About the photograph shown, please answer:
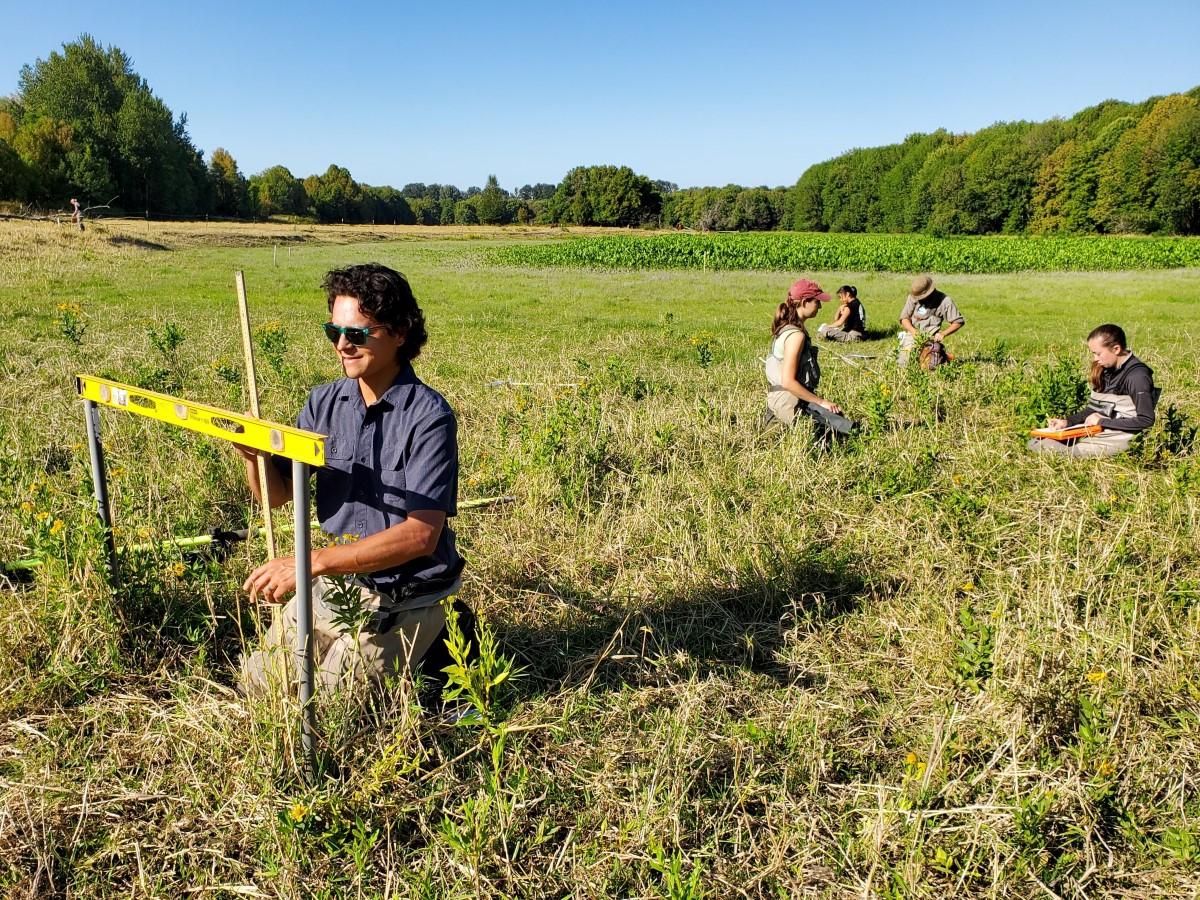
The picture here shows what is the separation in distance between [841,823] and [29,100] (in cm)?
9360

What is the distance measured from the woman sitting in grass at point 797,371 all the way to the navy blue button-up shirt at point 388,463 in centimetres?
421

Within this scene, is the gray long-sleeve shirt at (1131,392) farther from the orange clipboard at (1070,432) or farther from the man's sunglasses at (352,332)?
the man's sunglasses at (352,332)

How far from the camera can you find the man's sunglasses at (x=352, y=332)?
2672 millimetres

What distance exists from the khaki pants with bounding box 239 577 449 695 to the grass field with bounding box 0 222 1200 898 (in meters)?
A: 0.14

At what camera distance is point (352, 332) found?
2674 mm

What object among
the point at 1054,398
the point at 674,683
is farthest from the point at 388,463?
the point at 1054,398

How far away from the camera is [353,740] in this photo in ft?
8.72

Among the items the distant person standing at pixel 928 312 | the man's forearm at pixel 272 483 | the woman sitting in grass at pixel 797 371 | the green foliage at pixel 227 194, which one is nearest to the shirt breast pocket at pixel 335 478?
the man's forearm at pixel 272 483

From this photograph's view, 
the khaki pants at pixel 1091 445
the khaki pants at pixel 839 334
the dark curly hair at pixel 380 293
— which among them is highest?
the dark curly hair at pixel 380 293

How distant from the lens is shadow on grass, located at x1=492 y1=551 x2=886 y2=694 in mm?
3452

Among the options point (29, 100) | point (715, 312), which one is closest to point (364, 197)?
point (29, 100)

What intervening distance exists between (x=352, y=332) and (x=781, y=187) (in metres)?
127

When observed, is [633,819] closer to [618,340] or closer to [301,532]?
[301,532]

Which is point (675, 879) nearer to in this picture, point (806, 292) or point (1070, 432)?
point (806, 292)
